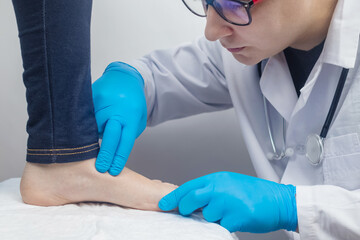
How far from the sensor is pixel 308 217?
88 centimetres

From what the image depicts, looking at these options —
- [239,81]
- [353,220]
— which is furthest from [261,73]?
[353,220]

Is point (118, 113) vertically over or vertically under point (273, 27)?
under

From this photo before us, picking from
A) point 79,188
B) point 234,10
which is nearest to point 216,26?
point 234,10

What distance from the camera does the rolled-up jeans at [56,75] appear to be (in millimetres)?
821

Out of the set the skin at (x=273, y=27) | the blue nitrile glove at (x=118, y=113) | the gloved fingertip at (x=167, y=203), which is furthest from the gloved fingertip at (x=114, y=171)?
the skin at (x=273, y=27)

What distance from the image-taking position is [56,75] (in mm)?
843

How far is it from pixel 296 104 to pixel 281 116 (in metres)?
0.13

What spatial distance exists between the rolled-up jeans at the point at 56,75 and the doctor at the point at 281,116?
107 mm

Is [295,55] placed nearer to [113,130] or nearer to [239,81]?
[239,81]

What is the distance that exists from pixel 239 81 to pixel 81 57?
1.79ft

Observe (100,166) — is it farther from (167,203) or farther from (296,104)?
(296,104)

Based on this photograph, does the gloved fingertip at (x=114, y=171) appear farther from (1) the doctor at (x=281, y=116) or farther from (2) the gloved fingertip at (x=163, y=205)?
(2) the gloved fingertip at (x=163, y=205)

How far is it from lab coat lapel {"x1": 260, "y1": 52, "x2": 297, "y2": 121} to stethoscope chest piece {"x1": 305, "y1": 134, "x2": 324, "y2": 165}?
0.34 ft

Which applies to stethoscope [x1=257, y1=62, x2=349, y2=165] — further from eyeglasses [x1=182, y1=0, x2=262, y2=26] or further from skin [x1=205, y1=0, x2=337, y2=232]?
eyeglasses [x1=182, y1=0, x2=262, y2=26]
